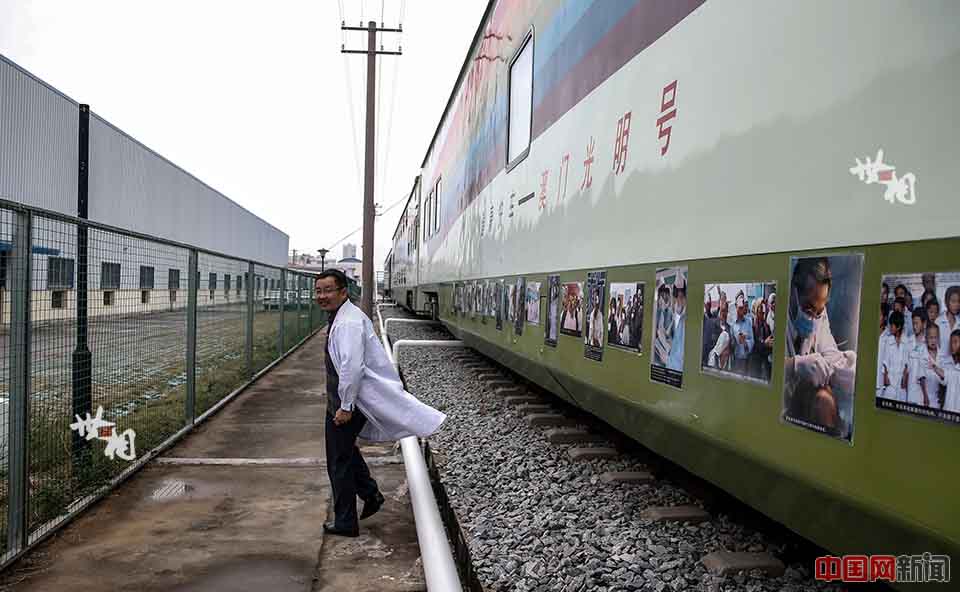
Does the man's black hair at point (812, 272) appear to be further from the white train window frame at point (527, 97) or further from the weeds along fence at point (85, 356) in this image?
the white train window frame at point (527, 97)

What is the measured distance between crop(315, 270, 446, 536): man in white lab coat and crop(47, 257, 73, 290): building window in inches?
55.2

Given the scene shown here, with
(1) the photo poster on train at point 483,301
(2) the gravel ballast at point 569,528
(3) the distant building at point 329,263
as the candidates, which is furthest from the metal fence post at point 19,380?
(3) the distant building at point 329,263

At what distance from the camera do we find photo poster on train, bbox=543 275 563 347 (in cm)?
475

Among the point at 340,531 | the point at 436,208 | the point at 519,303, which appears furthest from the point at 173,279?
the point at 436,208

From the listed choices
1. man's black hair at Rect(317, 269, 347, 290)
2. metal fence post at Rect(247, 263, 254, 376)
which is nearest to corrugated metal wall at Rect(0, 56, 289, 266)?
metal fence post at Rect(247, 263, 254, 376)

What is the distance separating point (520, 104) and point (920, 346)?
4922 mm

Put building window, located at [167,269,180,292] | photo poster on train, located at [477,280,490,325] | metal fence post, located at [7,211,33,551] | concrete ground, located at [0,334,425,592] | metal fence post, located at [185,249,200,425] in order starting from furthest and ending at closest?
photo poster on train, located at [477,280,490,325]
metal fence post, located at [185,249,200,425]
building window, located at [167,269,180,292]
metal fence post, located at [7,211,33,551]
concrete ground, located at [0,334,425,592]

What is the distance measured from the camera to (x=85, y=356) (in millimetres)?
4664

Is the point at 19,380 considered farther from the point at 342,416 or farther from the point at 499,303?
the point at 499,303

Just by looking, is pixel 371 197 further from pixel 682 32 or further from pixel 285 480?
pixel 682 32

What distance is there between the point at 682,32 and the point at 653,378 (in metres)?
1.47

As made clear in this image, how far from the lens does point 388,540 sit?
4.01 meters

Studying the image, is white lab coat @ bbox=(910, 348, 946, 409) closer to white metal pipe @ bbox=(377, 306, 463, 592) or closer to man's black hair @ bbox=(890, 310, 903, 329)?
man's black hair @ bbox=(890, 310, 903, 329)

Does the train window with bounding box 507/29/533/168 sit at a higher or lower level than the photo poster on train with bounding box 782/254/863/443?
higher
